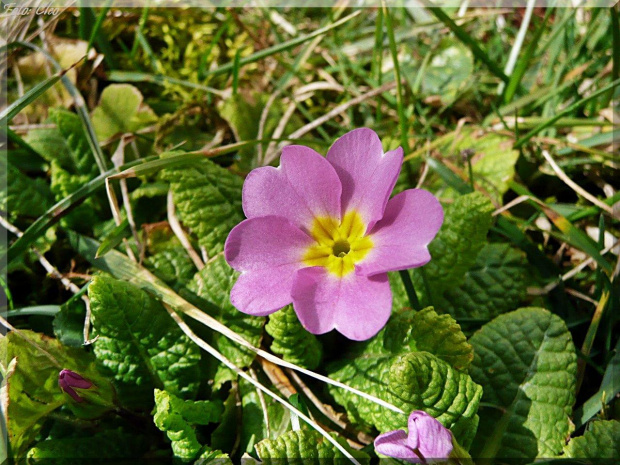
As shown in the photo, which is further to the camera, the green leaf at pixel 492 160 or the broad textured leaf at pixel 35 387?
the green leaf at pixel 492 160

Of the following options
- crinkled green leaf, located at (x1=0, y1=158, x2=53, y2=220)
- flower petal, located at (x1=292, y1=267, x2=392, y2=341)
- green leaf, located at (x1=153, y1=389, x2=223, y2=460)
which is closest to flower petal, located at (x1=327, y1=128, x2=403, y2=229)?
flower petal, located at (x1=292, y1=267, x2=392, y2=341)

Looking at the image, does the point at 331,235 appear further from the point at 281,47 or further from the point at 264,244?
the point at 281,47

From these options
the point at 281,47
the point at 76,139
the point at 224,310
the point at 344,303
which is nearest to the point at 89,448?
the point at 224,310

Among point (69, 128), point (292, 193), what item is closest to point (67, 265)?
point (69, 128)

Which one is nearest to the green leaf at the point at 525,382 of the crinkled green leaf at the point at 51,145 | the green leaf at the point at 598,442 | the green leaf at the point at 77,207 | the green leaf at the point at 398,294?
the green leaf at the point at 598,442

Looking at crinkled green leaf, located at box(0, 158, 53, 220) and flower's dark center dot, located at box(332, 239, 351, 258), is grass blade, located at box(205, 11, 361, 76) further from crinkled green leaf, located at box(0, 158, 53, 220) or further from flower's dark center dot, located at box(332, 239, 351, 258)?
flower's dark center dot, located at box(332, 239, 351, 258)

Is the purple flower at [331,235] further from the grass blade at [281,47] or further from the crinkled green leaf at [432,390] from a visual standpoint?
the grass blade at [281,47]
